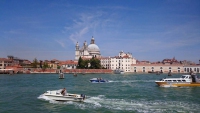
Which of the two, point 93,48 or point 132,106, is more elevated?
point 93,48

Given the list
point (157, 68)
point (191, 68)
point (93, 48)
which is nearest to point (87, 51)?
point (93, 48)

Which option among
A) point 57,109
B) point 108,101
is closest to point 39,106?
point 57,109

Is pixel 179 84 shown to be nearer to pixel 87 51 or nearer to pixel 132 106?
pixel 132 106

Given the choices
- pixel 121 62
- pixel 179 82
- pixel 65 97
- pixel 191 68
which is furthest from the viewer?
pixel 191 68

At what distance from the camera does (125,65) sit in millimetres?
82625

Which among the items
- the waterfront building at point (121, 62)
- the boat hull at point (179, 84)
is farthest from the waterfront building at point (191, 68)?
the boat hull at point (179, 84)

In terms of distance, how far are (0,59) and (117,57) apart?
3687 centimetres

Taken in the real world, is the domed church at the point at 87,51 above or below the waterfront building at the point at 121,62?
above

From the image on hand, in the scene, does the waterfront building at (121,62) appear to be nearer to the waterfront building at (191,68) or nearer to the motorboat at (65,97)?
the waterfront building at (191,68)

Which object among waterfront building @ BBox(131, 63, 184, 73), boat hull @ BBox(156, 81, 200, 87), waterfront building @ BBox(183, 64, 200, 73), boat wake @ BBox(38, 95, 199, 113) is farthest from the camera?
waterfront building @ BBox(183, 64, 200, 73)

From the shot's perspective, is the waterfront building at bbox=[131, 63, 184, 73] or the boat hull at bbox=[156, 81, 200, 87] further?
the waterfront building at bbox=[131, 63, 184, 73]

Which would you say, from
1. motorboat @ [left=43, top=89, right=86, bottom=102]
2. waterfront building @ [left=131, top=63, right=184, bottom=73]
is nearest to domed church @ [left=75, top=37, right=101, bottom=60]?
waterfront building @ [left=131, top=63, right=184, bottom=73]

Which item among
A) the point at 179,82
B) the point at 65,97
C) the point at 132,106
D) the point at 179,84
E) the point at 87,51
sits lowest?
the point at 132,106

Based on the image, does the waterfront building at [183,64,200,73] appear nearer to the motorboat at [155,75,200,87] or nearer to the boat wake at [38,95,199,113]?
the motorboat at [155,75,200,87]
